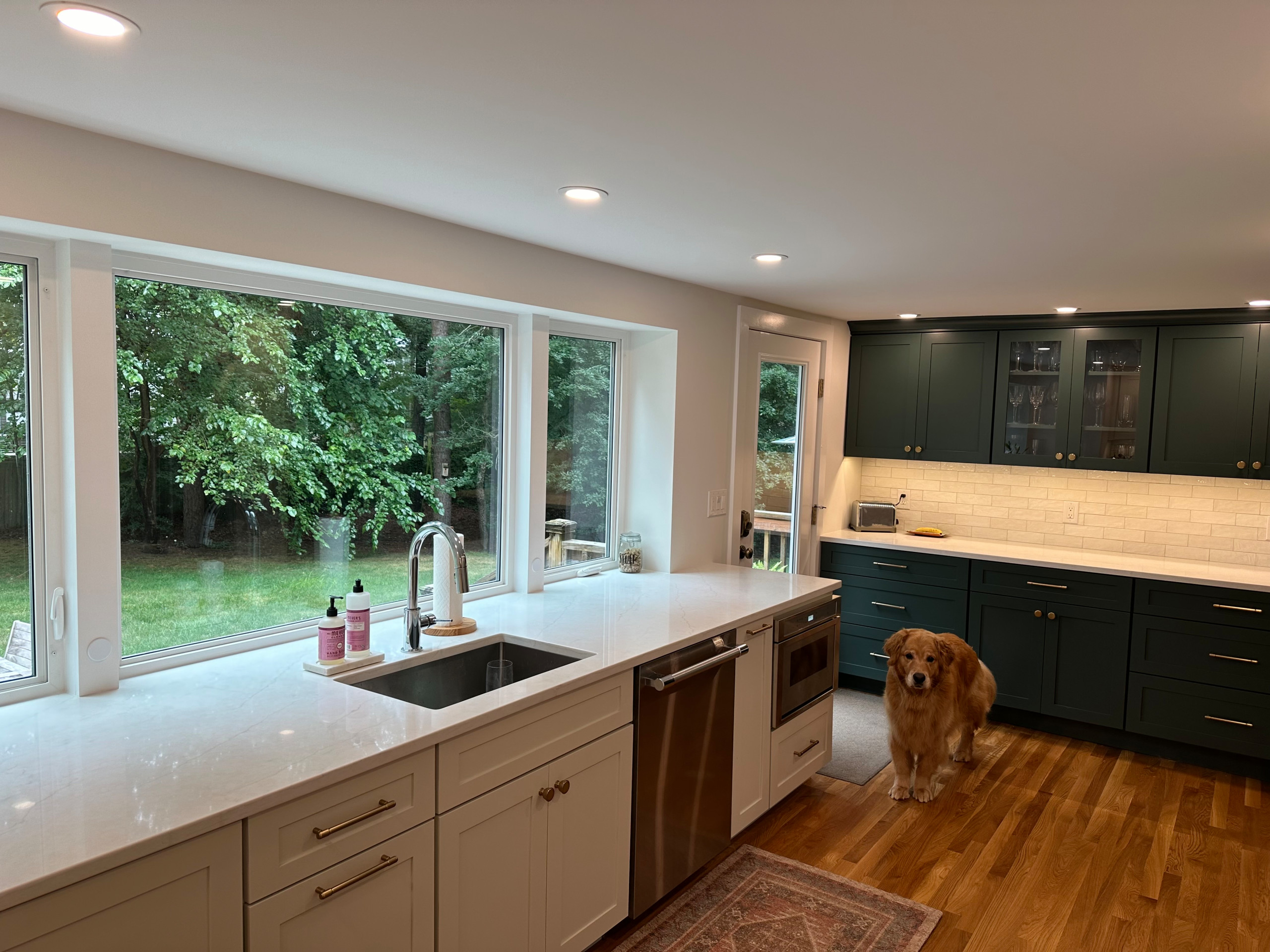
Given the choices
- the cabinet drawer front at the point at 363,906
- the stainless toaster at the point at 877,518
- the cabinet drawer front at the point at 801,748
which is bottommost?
the cabinet drawer front at the point at 801,748

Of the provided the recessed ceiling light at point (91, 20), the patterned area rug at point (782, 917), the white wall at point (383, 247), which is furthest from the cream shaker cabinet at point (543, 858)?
the recessed ceiling light at point (91, 20)

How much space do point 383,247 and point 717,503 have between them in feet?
7.05

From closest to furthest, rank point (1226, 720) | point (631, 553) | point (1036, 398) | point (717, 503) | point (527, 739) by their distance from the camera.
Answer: point (527, 739) → point (631, 553) → point (1226, 720) → point (717, 503) → point (1036, 398)

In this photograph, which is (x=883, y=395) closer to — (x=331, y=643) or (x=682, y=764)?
(x=682, y=764)

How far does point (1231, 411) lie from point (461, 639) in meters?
3.85

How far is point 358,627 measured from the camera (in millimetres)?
2404

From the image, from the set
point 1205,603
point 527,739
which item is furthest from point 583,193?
point 1205,603

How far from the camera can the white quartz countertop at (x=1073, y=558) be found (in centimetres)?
403

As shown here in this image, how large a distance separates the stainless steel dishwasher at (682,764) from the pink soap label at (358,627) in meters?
0.79

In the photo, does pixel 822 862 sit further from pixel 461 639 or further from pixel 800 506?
pixel 800 506

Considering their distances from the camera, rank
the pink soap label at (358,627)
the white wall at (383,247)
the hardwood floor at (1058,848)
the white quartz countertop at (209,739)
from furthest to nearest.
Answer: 1. the hardwood floor at (1058,848)
2. the pink soap label at (358,627)
3. the white wall at (383,247)
4. the white quartz countertop at (209,739)

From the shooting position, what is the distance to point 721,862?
10.2 feet

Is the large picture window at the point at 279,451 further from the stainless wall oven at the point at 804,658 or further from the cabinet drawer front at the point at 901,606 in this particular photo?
the cabinet drawer front at the point at 901,606

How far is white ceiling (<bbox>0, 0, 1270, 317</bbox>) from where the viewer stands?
51.8 inches
